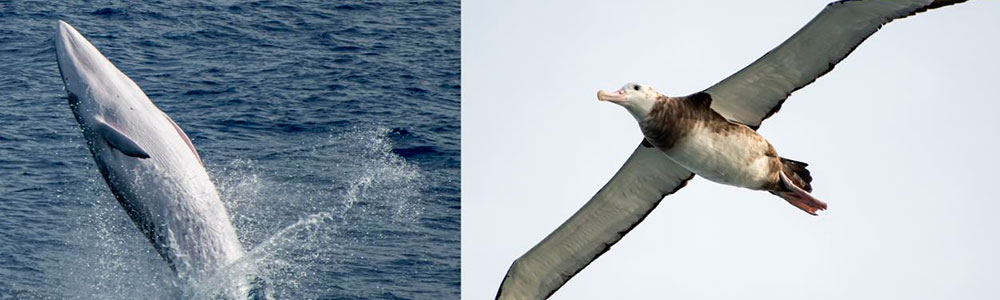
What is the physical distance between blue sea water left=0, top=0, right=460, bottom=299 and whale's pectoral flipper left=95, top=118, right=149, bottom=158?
283 cm

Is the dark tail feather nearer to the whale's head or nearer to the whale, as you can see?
the whale

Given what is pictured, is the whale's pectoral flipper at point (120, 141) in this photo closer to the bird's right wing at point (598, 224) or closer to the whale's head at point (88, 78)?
the whale's head at point (88, 78)

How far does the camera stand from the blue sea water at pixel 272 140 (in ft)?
48.5

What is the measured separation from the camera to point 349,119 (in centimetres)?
1681

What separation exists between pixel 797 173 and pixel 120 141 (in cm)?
477

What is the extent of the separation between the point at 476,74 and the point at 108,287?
4799 millimetres

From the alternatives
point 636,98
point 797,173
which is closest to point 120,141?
point 636,98

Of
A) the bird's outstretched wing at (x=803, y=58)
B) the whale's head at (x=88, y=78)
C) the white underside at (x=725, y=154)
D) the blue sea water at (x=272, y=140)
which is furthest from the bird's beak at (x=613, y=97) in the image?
the blue sea water at (x=272, y=140)

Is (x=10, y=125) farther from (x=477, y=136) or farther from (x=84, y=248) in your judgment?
(x=477, y=136)

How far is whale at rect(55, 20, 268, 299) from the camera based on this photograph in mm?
11461

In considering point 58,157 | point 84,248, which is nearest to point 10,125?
point 58,157

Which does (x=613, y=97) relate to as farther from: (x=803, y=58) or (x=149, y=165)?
(x=149, y=165)

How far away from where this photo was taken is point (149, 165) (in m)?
11.4

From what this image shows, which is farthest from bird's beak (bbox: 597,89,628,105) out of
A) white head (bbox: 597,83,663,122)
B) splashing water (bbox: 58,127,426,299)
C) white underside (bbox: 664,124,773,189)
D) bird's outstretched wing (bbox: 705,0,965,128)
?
splashing water (bbox: 58,127,426,299)
